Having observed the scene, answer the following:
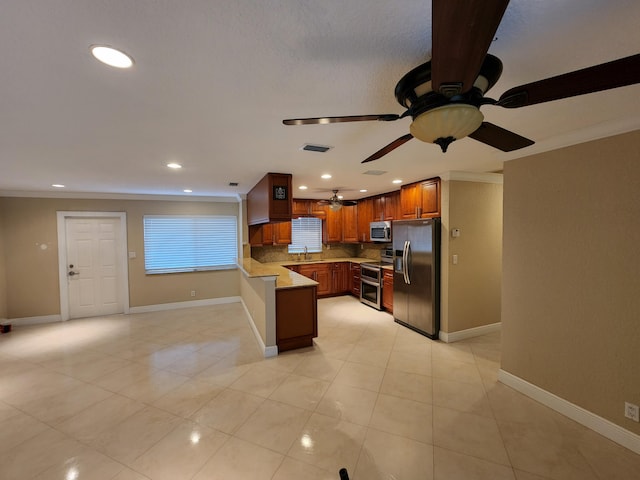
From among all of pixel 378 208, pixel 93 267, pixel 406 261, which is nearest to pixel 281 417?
pixel 406 261

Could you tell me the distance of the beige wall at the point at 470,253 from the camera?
370 centimetres

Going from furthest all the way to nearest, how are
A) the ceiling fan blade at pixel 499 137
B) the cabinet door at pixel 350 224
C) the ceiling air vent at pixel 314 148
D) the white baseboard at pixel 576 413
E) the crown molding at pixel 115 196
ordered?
the cabinet door at pixel 350 224 → the crown molding at pixel 115 196 → the ceiling air vent at pixel 314 148 → the white baseboard at pixel 576 413 → the ceiling fan blade at pixel 499 137

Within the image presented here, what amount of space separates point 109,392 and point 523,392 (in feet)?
13.5

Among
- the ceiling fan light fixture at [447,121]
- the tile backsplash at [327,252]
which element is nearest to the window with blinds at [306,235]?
the tile backsplash at [327,252]

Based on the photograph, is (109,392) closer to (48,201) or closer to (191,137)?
(191,137)

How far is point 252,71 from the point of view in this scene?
126 cm

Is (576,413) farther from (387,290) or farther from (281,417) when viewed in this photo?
(387,290)

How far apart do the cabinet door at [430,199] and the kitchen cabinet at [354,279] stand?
92.4 inches

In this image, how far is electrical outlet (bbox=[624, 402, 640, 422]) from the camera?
186 centimetres

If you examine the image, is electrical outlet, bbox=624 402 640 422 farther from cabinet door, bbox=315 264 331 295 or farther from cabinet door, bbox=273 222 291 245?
cabinet door, bbox=273 222 291 245

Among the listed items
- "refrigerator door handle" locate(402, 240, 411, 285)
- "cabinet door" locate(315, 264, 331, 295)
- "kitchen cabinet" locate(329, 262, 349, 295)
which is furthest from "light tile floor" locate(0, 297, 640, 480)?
"kitchen cabinet" locate(329, 262, 349, 295)

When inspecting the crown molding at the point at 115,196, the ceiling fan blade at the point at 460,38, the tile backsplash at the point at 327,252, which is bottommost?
the tile backsplash at the point at 327,252

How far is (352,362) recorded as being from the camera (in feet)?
10.4

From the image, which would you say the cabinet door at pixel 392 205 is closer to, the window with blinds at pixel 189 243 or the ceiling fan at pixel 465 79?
the window with blinds at pixel 189 243
